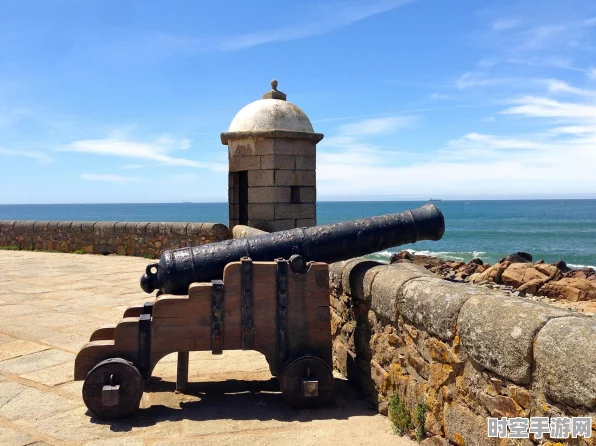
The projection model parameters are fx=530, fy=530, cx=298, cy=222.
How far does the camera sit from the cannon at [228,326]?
12.2 ft

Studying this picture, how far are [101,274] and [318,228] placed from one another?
7.13m

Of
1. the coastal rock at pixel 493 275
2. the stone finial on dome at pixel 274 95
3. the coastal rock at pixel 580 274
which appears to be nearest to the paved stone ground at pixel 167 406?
the stone finial on dome at pixel 274 95

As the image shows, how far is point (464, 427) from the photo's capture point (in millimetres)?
2699

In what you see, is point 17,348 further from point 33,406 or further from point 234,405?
point 234,405

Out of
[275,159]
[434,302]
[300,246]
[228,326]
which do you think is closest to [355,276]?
[300,246]

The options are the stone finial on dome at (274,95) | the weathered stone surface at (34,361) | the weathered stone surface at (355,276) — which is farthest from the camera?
the stone finial on dome at (274,95)

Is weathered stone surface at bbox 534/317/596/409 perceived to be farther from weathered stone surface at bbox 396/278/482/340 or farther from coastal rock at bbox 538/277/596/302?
coastal rock at bbox 538/277/596/302

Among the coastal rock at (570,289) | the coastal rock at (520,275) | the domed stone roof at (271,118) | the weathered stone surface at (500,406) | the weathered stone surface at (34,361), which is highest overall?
the domed stone roof at (271,118)

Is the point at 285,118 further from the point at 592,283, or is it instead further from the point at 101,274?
the point at 592,283

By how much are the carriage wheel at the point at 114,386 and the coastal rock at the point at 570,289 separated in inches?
503

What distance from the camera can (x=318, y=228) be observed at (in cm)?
411

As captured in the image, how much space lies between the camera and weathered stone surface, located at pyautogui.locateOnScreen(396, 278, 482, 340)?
111 inches

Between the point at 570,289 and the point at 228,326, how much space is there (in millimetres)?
12668

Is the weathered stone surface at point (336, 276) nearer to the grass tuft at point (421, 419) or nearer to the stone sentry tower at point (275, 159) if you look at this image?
the grass tuft at point (421, 419)
